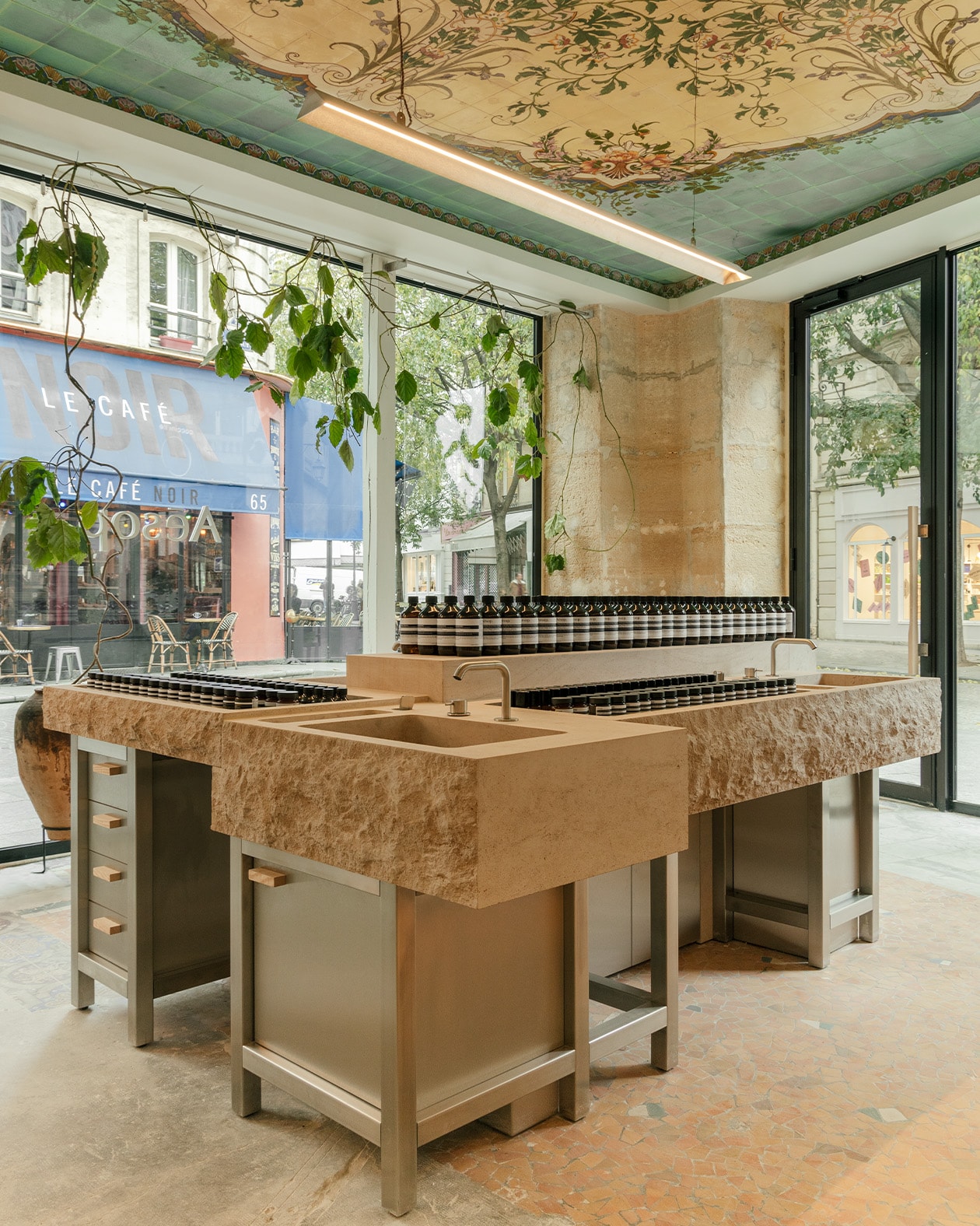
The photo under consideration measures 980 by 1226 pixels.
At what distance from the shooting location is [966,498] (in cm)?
548

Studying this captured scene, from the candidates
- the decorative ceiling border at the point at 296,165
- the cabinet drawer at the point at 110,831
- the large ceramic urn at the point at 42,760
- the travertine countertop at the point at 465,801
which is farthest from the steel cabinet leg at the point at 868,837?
the decorative ceiling border at the point at 296,165

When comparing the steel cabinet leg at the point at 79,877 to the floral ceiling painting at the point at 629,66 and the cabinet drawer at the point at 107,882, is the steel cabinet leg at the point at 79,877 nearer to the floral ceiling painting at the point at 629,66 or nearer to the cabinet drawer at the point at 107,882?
the cabinet drawer at the point at 107,882

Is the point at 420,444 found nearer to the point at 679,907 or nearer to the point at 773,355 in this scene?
the point at 773,355

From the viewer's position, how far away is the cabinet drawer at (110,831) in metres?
2.70

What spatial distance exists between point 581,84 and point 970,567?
3.46 m

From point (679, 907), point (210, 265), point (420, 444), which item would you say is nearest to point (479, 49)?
point (210, 265)

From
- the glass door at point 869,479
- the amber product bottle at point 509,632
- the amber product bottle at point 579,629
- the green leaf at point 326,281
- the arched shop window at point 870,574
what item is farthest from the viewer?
the arched shop window at point 870,574

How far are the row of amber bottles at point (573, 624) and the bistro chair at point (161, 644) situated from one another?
201 cm

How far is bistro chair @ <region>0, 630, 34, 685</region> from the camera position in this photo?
176 inches

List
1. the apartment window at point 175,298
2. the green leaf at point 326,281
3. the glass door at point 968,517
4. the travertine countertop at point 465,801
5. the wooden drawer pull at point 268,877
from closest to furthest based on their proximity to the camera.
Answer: the travertine countertop at point 465,801, the wooden drawer pull at point 268,877, the green leaf at point 326,281, the apartment window at point 175,298, the glass door at point 968,517

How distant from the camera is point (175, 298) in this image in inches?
194

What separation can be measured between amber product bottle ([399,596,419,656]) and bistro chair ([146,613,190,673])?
215cm

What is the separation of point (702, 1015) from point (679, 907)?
2.10 feet

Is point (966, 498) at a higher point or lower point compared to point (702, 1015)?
higher
